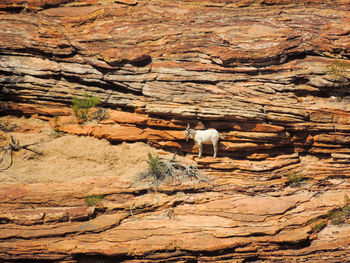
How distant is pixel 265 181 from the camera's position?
30.1 feet

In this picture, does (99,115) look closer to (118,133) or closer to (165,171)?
(118,133)

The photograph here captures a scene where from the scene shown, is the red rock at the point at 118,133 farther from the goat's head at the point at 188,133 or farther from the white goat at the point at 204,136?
the white goat at the point at 204,136

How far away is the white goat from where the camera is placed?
373 inches

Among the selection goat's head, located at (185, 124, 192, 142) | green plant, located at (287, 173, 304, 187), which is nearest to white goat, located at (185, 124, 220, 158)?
goat's head, located at (185, 124, 192, 142)

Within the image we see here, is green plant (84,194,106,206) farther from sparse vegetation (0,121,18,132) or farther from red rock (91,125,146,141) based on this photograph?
sparse vegetation (0,121,18,132)

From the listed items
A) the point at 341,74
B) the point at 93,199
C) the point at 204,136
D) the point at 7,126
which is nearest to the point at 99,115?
the point at 7,126

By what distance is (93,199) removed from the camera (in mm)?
7855

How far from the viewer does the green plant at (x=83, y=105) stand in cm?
1090

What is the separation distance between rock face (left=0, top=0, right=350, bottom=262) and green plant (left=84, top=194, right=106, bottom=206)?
8.3 inches

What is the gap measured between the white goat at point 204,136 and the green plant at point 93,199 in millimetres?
3657

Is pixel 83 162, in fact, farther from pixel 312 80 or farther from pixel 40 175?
pixel 312 80

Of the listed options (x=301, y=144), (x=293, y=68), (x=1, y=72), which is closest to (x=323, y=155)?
(x=301, y=144)

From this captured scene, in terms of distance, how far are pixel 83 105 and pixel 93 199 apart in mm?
4629

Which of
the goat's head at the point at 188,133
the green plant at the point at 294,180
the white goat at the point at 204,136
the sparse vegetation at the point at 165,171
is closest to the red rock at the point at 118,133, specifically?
the sparse vegetation at the point at 165,171
